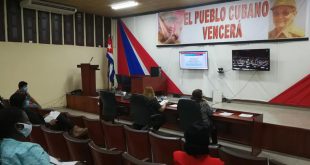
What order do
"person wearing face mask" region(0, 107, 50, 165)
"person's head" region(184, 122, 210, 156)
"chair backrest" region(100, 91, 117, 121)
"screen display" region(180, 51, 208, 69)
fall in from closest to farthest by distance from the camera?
"person wearing face mask" region(0, 107, 50, 165)
"person's head" region(184, 122, 210, 156)
"chair backrest" region(100, 91, 117, 121)
"screen display" region(180, 51, 208, 69)

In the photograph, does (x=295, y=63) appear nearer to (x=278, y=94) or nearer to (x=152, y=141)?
(x=278, y=94)

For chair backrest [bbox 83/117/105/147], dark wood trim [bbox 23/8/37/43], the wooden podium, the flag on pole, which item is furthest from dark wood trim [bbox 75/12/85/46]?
chair backrest [bbox 83/117/105/147]

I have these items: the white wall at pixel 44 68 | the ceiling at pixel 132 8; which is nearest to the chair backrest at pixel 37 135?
the white wall at pixel 44 68

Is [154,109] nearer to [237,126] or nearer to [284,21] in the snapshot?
[237,126]

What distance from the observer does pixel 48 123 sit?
3.83 m

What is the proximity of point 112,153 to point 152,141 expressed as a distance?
0.83m

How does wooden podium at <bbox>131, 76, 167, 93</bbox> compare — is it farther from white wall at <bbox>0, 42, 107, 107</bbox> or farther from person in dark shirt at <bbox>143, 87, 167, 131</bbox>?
person in dark shirt at <bbox>143, 87, 167, 131</bbox>

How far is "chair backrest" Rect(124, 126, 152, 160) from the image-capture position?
3.08 meters

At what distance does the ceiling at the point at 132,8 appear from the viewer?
7176mm

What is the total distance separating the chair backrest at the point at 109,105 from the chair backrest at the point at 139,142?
7.20 feet

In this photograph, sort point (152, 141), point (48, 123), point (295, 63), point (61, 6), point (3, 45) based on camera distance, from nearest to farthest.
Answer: point (152, 141), point (48, 123), point (295, 63), point (3, 45), point (61, 6)

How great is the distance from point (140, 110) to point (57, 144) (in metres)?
1.83

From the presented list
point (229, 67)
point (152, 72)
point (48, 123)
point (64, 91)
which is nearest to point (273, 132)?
point (229, 67)

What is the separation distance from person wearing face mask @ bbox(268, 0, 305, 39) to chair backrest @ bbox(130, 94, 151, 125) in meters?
3.77
